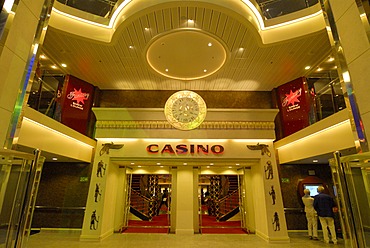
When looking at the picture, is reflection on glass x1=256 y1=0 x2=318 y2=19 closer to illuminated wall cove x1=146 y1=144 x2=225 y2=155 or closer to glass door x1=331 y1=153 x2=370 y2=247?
illuminated wall cove x1=146 y1=144 x2=225 y2=155

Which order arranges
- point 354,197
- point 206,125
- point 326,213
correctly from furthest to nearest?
point 206,125, point 326,213, point 354,197

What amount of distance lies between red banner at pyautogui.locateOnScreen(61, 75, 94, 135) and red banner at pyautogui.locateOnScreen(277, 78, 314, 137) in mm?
8204

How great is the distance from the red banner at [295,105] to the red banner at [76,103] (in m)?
8.20

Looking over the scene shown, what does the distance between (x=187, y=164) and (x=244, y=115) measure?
2.84 meters

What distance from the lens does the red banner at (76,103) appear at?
7.91m

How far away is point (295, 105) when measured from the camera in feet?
26.8

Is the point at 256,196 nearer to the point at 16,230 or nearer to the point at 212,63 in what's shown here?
the point at 212,63

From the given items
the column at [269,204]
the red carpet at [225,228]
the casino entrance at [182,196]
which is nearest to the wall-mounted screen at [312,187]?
the column at [269,204]

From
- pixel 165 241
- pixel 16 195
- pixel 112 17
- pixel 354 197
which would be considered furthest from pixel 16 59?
pixel 165 241

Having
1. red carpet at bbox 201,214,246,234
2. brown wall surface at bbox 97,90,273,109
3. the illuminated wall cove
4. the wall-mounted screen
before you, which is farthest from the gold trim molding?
red carpet at bbox 201,214,246,234

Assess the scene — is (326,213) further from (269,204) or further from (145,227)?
(145,227)

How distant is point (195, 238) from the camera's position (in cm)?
691

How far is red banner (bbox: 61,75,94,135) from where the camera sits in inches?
311

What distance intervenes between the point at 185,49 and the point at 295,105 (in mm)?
5014
